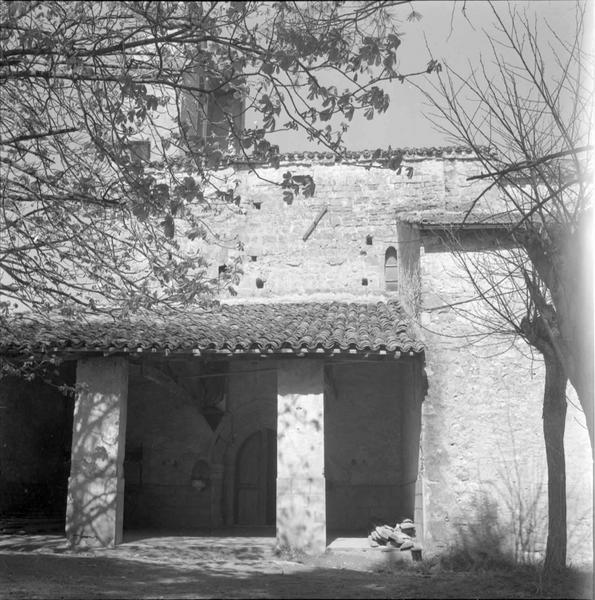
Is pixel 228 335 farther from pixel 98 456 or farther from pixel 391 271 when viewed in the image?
pixel 391 271

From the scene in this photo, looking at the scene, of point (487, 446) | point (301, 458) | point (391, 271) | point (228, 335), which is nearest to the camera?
point (487, 446)

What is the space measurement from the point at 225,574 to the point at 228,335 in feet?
11.6

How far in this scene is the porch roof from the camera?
10625 millimetres

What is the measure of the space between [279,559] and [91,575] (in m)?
2.56

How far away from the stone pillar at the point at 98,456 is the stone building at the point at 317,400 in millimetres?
23

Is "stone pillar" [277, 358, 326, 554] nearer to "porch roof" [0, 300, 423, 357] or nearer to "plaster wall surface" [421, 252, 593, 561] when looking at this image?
"porch roof" [0, 300, 423, 357]

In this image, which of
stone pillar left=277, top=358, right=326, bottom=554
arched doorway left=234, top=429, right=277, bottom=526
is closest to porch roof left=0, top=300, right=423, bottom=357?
stone pillar left=277, top=358, right=326, bottom=554

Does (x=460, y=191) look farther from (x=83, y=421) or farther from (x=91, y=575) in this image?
(x=91, y=575)

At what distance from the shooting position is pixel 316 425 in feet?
35.8

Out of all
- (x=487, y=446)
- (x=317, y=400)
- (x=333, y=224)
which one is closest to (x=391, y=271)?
(x=333, y=224)

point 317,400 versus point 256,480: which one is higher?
point 317,400

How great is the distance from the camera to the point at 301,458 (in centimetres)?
1080

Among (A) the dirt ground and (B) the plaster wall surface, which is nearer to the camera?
(A) the dirt ground

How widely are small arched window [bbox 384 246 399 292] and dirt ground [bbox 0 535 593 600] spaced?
5.47m
